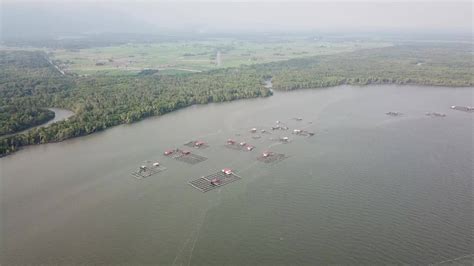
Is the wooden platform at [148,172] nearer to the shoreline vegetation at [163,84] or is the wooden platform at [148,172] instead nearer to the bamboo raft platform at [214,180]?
the bamboo raft platform at [214,180]

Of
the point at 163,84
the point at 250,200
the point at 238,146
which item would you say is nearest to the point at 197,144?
the point at 238,146

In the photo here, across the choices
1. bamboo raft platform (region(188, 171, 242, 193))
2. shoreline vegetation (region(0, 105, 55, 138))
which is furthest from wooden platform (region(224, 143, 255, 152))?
shoreline vegetation (region(0, 105, 55, 138))

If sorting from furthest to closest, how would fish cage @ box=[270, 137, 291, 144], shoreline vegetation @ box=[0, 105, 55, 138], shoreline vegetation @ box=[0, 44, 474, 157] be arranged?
shoreline vegetation @ box=[0, 44, 474, 157] < shoreline vegetation @ box=[0, 105, 55, 138] < fish cage @ box=[270, 137, 291, 144]

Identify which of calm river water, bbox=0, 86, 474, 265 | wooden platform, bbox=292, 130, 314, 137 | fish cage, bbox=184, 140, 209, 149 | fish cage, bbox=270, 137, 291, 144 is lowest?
calm river water, bbox=0, 86, 474, 265

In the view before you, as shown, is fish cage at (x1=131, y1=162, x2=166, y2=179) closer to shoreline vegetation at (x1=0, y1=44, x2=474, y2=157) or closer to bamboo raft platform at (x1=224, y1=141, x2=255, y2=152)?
bamboo raft platform at (x1=224, y1=141, x2=255, y2=152)

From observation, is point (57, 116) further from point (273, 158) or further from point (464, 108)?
point (464, 108)

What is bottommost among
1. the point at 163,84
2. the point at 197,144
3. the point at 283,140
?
the point at 197,144

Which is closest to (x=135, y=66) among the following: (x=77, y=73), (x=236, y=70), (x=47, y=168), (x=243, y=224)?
(x=77, y=73)

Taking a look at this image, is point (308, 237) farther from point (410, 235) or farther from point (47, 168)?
point (47, 168)
